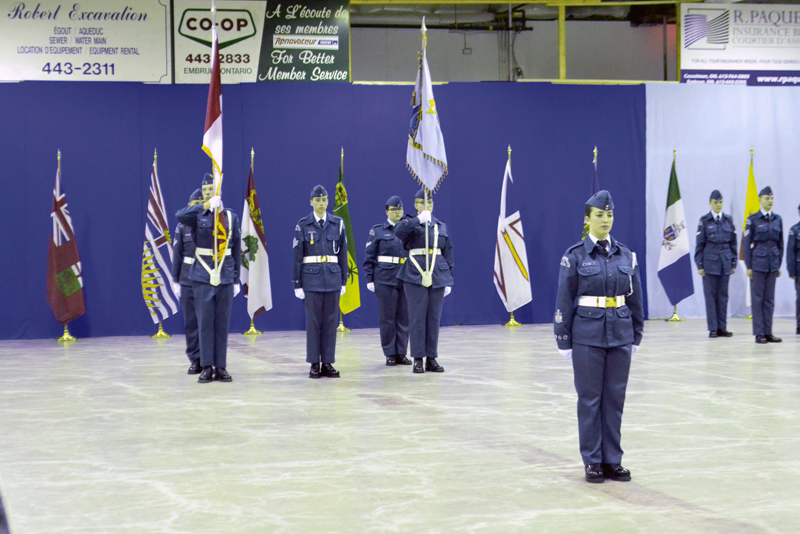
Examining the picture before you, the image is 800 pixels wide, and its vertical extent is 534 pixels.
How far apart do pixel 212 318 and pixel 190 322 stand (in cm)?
75

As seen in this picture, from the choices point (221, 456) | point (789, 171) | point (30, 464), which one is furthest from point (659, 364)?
point (789, 171)

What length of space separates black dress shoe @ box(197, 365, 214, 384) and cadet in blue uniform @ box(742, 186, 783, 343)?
5.58 meters

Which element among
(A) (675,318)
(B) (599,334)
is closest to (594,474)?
(B) (599,334)

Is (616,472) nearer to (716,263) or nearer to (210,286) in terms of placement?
(210,286)

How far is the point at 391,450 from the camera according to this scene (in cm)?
435

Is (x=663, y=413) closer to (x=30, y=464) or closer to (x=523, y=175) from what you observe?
(x=30, y=464)

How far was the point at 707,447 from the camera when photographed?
4.35m

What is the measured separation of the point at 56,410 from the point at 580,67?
1050 centimetres

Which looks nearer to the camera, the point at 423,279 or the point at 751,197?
the point at 423,279

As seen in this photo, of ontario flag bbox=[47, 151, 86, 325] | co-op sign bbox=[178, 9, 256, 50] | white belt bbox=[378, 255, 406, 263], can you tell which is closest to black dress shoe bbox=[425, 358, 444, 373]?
white belt bbox=[378, 255, 406, 263]

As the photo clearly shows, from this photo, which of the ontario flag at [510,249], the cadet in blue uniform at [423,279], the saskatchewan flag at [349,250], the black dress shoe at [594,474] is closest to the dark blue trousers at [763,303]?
the ontario flag at [510,249]

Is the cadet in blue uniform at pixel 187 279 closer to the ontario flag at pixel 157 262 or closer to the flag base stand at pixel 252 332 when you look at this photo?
the ontario flag at pixel 157 262

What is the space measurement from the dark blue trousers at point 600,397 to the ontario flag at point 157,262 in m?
7.63

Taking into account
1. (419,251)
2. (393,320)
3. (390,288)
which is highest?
(419,251)
